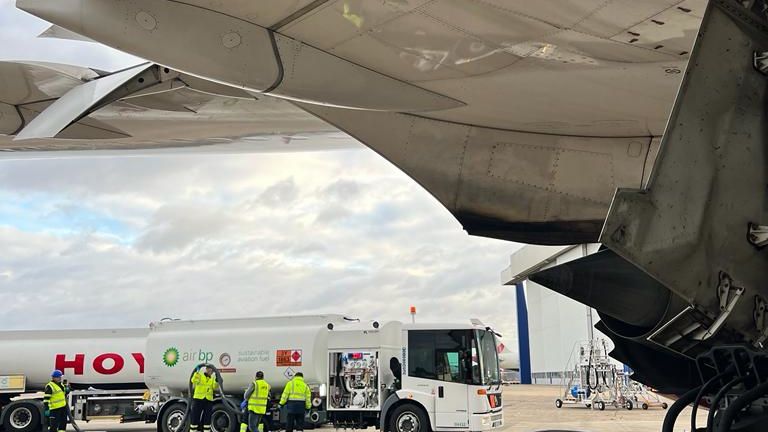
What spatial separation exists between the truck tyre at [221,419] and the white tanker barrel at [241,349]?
81 cm

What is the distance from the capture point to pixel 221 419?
13.0 metres

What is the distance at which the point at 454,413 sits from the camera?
11.4 metres

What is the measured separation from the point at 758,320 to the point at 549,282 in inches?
38.9

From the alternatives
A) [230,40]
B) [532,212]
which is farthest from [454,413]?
[230,40]

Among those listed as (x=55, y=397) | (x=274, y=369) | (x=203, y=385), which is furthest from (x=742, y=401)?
(x=55, y=397)

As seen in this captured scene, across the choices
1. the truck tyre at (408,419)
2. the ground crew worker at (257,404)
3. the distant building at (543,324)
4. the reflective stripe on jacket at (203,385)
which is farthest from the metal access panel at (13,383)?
the distant building at (543,324)

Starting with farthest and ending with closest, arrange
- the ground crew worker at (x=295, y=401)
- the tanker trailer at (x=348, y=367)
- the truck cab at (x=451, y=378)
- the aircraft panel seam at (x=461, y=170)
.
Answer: the ground crew worker at (x=295, y=401) → the tanker trailer at (x=348, y=367) → the truck cab at (x=451, y=378) → the aircraft panel seam at (x=461, y=170)

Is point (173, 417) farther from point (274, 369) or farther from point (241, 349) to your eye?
point (274, 369)

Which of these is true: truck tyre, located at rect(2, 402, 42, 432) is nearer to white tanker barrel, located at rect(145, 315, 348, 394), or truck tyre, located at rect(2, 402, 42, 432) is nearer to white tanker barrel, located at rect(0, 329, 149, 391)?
white tanker barrel, located at rect(0, 329, 149, 391)

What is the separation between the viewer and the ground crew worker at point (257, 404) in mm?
11836

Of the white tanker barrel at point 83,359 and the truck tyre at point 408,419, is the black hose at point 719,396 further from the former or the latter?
the white tanker barrel at point 83,359

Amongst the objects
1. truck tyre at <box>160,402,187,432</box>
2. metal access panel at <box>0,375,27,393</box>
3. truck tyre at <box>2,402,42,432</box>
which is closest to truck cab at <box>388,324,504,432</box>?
truck tyre at <box>160,402,187,432</box>

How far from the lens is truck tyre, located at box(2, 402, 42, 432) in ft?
44.7

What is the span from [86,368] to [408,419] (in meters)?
7.33
